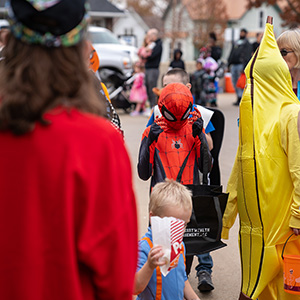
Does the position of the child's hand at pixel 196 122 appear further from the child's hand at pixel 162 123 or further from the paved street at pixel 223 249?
the paved street at pixel 223 249

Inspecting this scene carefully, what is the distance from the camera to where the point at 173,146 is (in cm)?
405

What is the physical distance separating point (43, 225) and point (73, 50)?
513mm

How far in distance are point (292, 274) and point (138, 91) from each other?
40.1 ft

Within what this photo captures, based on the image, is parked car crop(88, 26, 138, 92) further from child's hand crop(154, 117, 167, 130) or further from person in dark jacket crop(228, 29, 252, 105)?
child's hand crop(154, 117, 167, 130)

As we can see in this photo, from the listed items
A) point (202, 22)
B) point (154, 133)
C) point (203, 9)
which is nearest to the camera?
point (154, 133)

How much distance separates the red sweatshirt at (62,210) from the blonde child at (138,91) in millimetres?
13812

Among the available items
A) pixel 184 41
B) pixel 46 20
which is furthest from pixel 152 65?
pixel 184 41

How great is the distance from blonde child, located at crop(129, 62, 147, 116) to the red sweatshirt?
544 inches

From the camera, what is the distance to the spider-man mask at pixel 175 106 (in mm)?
3934

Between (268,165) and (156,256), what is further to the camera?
(268,165)

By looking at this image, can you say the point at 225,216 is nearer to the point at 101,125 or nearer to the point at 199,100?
the point at 101,125

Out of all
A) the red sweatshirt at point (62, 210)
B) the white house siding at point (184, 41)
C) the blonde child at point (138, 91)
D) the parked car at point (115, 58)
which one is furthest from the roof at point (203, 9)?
the red sweatshirt at point (62, 210)

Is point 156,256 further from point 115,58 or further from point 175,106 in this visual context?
point 115,58

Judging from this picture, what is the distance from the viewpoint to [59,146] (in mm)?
1619
